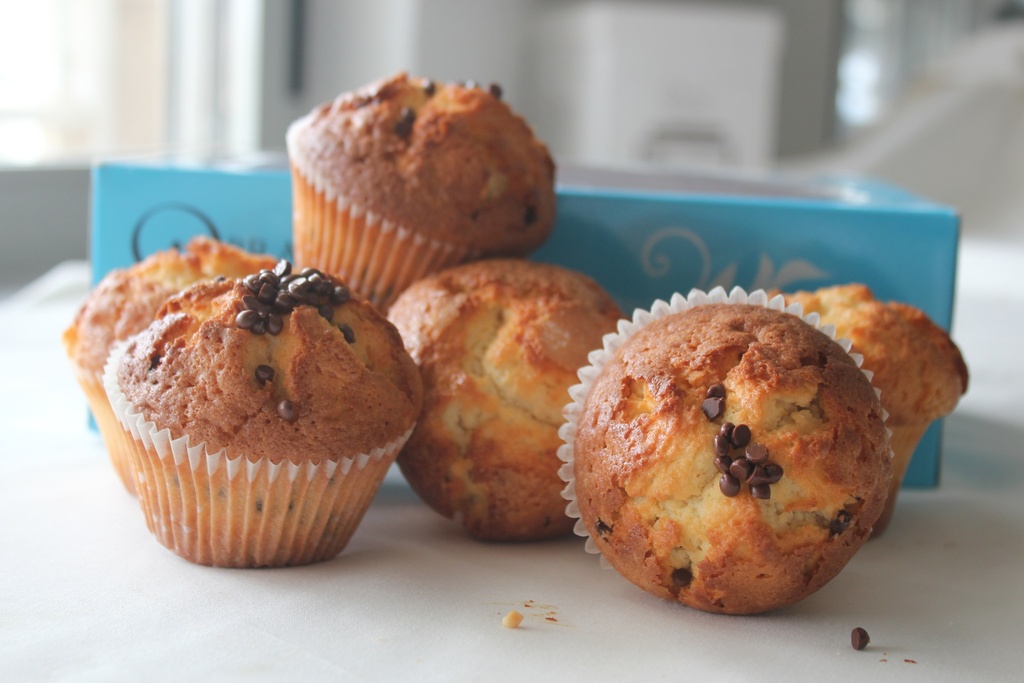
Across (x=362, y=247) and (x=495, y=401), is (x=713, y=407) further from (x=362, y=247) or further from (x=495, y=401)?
(x=362, y=247)

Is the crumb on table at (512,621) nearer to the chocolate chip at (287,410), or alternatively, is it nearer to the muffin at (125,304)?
the chocolate chip at (287,410)

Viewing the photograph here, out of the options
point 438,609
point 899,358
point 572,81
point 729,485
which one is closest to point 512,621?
point 438,609

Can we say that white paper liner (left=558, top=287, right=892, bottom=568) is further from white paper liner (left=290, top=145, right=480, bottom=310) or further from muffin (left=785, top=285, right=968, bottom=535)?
white paper liner (left=290, top=145, right=480, bottom=310)

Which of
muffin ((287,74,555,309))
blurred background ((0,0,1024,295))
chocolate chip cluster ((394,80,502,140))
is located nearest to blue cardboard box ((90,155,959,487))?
muffin ((287,74,555,309))

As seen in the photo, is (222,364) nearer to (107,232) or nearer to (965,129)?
(107,232)

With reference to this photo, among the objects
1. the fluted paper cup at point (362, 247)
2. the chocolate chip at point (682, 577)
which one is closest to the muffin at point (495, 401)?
the fluted paper cup at point (362, 247)

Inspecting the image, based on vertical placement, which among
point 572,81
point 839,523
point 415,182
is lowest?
point 839,523

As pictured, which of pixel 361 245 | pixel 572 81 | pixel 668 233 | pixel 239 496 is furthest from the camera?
pixel 572 81

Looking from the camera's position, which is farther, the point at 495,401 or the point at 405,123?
the point at 405,123
